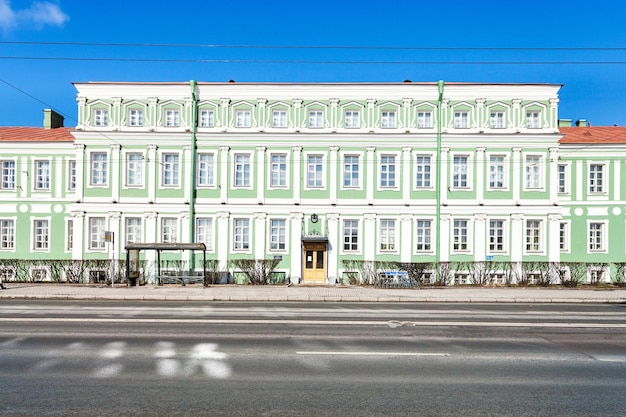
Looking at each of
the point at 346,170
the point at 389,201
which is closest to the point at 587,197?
the point at 389,201

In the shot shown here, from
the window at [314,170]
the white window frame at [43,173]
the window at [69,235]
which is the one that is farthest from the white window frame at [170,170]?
the window at [314,170]

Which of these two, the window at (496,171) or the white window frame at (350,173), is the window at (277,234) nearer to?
the white window frame at (350,173)

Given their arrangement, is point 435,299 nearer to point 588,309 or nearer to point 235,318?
point 588,309

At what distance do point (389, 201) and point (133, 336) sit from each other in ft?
63.6

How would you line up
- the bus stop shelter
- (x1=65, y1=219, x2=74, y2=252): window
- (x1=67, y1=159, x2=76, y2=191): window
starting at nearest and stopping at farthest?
the bus stop shelter
(x1=65, y1=219, x2=74, y2=252): window
(x1=67, y1=159, x2=76, y2=191): window

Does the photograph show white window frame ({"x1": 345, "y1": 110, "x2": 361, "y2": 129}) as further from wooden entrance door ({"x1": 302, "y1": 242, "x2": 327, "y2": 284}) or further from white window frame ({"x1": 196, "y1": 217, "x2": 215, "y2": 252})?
white window frame ({"x1": 196, "y1": 217, "x2": 215, "y2": 252})

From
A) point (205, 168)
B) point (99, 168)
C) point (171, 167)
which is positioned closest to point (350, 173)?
point (205, 168)

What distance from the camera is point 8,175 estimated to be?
29391mm

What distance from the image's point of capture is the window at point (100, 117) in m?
28.2

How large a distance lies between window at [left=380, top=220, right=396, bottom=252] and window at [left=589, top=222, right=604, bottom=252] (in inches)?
464

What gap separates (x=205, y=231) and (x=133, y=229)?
4.06 m

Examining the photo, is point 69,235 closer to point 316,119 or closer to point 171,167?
point 171,167

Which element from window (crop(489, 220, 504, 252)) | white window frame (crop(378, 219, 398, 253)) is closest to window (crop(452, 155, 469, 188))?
window (crop(489, 220, 504, 252))

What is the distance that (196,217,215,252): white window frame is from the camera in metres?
28.3
